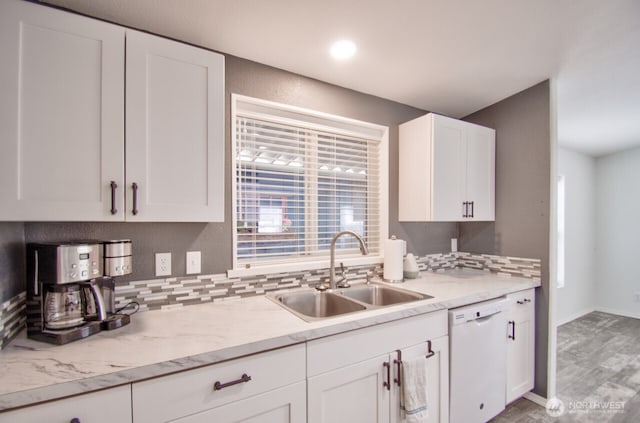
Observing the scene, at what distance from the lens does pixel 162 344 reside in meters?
1.09

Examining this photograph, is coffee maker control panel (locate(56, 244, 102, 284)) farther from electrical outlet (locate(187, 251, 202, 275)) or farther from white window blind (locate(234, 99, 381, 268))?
white window blind (locate(234, 99, 381, 268))

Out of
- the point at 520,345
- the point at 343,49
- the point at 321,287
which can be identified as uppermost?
the point at 343,49

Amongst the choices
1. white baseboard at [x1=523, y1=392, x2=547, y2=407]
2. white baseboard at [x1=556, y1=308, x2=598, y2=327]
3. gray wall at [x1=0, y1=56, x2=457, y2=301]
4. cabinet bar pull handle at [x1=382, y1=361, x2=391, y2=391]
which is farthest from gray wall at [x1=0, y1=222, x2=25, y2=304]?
white baseboard at [x1=556, y1=308, x2=598, y2=327]

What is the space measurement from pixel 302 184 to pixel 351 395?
4.34 ft

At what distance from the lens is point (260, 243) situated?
1.94 metres

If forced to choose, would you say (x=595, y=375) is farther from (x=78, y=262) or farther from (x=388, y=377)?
(x=78, y=262)

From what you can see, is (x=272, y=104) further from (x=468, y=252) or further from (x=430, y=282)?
(x=468, y=252)

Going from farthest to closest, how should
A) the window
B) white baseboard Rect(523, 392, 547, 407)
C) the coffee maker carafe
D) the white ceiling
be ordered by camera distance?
white baseboard Rect(523, 392, 547, 407) → the window → the white ceiling → the coffee maker carafe

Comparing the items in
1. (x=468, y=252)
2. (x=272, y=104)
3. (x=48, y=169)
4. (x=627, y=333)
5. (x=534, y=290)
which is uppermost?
(x=272, y=104)

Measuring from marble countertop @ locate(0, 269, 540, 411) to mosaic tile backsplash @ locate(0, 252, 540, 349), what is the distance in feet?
0.16

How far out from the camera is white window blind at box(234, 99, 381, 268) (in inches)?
74.0

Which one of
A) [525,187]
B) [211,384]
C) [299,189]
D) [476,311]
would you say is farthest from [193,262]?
[525,187]

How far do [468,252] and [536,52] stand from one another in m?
1.69

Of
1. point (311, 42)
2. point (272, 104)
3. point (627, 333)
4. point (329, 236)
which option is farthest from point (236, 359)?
point (627, 333)
